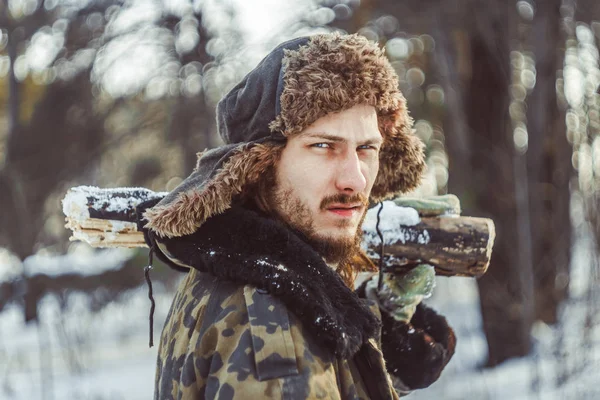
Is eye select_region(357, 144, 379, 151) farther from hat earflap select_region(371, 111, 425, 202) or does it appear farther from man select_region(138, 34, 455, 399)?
hat earflap select_region(371, 111, 425, 202)

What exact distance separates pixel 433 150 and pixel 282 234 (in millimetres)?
9950

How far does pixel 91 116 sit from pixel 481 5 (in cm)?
842

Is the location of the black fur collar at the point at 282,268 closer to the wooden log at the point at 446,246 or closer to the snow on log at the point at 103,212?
the snow on log at the point at 103,212

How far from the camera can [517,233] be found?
5.92m

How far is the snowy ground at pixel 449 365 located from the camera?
202 inches

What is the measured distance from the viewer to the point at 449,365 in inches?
269

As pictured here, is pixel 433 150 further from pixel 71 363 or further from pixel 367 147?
pixel 367 147

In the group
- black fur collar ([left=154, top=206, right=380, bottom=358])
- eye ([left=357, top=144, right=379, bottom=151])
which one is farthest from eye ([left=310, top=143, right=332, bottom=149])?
black fur collar ([left=154, top=206, right=380, bottom=358])

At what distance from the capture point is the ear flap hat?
5.68 feet

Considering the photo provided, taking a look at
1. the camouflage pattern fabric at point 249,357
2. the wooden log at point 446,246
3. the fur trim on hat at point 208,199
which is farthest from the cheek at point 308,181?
the wooden log at point 446,246

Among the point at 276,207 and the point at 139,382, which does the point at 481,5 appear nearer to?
the point at 276,207

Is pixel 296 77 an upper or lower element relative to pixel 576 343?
upper

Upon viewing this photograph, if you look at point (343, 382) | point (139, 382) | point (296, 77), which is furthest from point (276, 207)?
point (139, 382)

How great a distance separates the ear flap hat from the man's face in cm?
4
